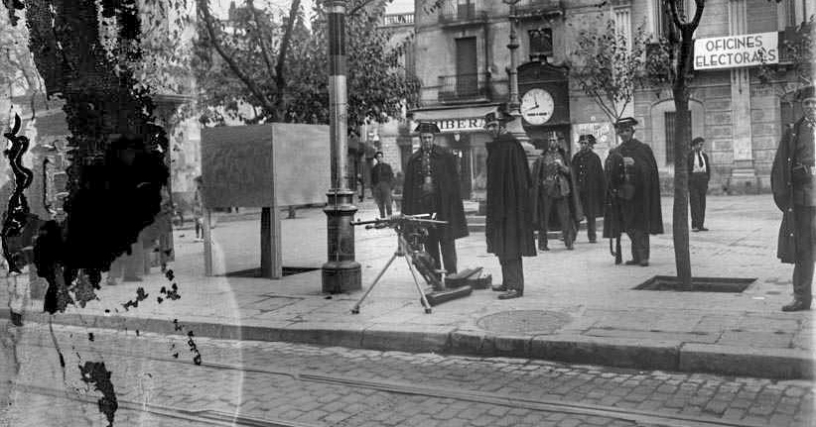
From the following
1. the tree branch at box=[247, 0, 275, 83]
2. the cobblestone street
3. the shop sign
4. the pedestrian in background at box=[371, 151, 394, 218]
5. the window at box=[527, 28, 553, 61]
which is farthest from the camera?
the window at box=[527, 28, 553, 61]

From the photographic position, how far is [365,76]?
12.3 meters

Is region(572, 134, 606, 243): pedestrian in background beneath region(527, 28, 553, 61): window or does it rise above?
beneath

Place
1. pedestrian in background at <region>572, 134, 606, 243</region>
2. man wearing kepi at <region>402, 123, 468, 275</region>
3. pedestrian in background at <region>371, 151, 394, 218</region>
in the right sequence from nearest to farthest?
man wearing kepi at <region>402, 123, 468, 275</region> < pedestrian in background at <region>572, 134, 606, 243</region> < pedestrian in background at <region>371, 151, 394, 218</region>

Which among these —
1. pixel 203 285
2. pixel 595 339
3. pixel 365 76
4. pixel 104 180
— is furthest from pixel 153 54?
pixel 365 76

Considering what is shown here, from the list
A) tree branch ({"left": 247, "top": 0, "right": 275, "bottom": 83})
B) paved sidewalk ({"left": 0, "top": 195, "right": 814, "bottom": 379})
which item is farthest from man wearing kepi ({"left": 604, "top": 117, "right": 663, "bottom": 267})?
tree branch ({"left": 247, "top": 0, "right": 275, "bottom": 83})

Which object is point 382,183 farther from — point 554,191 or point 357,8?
point 357,8

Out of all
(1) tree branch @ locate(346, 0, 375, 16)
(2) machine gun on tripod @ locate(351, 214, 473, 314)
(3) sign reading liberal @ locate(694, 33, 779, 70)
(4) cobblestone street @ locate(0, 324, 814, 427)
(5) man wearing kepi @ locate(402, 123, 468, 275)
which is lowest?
(4) cobblestone street @ locate(0, 324, 814, 427)

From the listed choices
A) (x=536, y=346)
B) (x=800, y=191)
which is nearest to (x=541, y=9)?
(x=800, y=191)

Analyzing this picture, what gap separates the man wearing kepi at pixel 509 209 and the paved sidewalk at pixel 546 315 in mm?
389

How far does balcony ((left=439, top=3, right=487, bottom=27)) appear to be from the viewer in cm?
2309

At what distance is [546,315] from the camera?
23.0 feet

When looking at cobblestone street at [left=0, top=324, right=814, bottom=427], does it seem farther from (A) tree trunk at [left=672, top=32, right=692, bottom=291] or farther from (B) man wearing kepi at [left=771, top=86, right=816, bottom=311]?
(A) tree trunk at [left=672, top=32, right=692, bottom=291]

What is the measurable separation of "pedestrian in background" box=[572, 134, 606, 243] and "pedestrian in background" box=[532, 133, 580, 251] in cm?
56

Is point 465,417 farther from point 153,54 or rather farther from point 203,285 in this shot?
point 203,285
